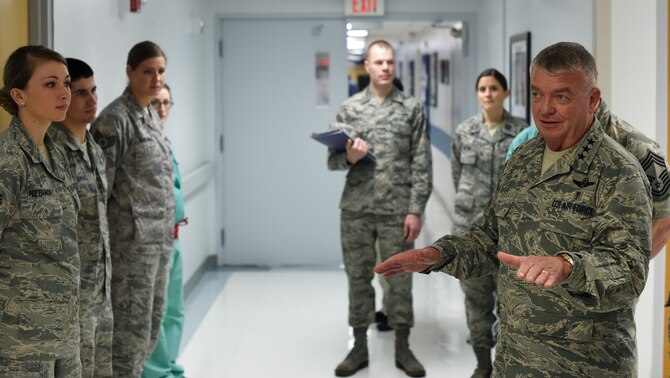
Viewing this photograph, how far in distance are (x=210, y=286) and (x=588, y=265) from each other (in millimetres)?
5297

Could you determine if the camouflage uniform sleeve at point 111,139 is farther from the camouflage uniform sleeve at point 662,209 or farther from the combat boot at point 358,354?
the camouflage uniform sleeve at point 662,209

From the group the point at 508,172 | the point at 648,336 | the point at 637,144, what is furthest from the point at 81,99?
the point at 648,336

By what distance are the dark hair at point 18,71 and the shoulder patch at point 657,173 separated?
1895 millimetres

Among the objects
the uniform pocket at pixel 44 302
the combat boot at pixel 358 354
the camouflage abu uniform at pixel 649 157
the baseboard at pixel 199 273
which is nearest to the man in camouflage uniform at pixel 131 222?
the uniform pocket at pixel 44 302

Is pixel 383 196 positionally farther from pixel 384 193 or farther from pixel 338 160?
pixel 338 160

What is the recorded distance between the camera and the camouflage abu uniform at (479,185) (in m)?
4.66

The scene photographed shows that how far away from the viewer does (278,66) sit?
7715 millimetres

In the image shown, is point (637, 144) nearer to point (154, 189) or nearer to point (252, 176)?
point (154, 189)

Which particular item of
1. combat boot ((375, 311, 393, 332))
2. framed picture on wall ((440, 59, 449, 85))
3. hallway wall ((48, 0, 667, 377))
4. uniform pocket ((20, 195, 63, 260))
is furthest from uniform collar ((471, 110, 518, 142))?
framed picture on wall ((440, 59, 449, 85))

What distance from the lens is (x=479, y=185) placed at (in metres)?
4.76

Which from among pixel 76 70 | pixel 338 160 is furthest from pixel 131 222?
pixel 338 160

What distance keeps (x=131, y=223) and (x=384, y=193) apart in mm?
1494

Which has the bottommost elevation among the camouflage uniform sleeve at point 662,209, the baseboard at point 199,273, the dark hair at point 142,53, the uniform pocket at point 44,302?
the baseboard at point 199,273

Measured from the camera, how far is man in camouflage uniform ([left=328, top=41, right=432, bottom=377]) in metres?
4.87
